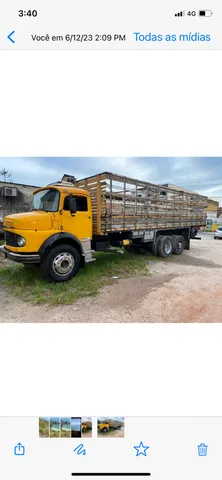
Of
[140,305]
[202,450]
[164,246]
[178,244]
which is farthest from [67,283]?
[178,244]

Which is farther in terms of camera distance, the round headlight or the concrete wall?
the concrete wall

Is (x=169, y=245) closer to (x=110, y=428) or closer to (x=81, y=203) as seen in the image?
(x=81, y=203)

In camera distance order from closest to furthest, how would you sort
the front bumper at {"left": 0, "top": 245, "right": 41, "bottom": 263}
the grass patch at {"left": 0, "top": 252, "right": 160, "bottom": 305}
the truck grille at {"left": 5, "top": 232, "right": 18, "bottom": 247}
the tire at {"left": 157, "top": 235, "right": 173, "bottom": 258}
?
the grass patch at {"left": 0, "top": 252, "right": 160, "bottom": 305} < the front bumper at {"left": 0, "top": 245, "right": 41, "bottom": 263} < the truck grille at {"left": 5, "top": 232, "right": 18, "bottom": 247} < the tire at {"left": 157, "top": 235, "right": 173, "bottom": 258}

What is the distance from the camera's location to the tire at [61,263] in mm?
4191

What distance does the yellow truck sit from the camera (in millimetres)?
4086

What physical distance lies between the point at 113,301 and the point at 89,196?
3.05 metres

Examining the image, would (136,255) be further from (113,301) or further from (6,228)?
(6,228)

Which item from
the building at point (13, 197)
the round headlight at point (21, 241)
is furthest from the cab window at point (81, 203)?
the building at point (13, 197)

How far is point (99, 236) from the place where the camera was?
5625mm

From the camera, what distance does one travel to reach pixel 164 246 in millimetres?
7484

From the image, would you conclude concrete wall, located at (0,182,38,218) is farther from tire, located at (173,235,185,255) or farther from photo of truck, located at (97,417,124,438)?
photo of truck, located at (97,417,124,438)

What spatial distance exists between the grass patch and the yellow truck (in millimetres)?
334

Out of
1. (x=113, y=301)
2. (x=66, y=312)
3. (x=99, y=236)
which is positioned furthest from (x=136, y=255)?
(x=66, y=312)

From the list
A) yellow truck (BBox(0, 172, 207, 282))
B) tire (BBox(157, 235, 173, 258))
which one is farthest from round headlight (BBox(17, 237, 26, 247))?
tire (BBox(157, 235, 173, 258))
